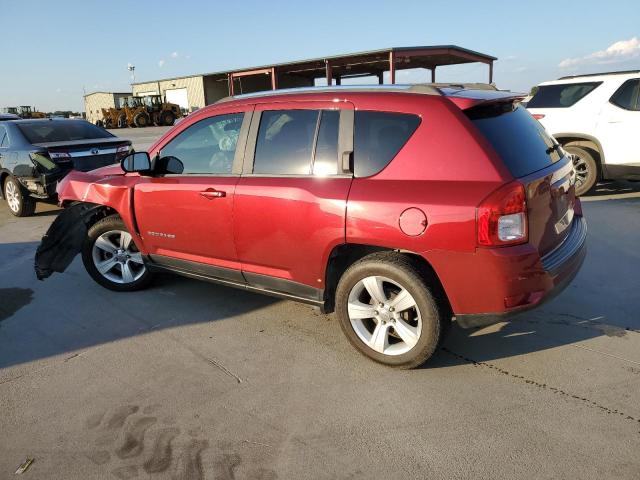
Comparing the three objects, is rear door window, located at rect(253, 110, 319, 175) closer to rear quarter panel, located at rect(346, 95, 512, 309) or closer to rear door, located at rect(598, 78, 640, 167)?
rear quarter panel, located at rect(346, 95, 512, 309)

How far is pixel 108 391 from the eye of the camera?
3.03 m

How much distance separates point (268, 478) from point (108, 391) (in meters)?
1.33

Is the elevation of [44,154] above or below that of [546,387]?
above

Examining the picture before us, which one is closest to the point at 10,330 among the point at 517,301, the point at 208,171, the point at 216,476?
the point at 208,171

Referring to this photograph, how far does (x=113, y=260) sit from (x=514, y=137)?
3708mm

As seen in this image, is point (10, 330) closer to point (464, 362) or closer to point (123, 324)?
point (123, 324)

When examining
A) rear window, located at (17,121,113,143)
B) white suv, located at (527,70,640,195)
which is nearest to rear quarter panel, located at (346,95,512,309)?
white suv, located at (527,70,640,195)

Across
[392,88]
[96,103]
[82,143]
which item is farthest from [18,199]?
[96,103]

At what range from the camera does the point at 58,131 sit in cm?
812

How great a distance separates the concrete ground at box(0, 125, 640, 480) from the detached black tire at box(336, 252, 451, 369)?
0.15 metres

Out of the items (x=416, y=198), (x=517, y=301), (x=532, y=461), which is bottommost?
(x=532, y=461)

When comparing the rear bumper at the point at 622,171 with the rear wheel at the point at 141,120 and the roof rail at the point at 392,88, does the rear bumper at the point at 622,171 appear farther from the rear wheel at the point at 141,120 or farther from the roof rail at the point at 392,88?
the rear wheel at the point at 141,120

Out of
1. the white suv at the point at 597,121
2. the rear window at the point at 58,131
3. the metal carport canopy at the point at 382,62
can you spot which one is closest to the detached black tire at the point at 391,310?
the white suv at the point at 597,121

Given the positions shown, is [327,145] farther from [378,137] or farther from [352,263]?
[352,263]
